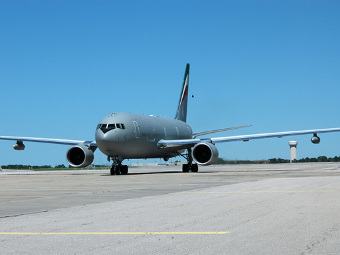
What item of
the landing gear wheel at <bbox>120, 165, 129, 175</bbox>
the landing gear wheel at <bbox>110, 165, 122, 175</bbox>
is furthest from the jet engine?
the landing gear wheel at <bbox>110, 165, 122, 175</bbox>

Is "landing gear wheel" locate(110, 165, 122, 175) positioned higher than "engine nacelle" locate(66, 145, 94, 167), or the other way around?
"engine nacelle" locate(66, 145, 94, 167)

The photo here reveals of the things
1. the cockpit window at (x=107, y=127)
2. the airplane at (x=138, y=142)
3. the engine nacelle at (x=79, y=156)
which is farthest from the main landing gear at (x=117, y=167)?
the engine nacelle at (x=79, y=156)

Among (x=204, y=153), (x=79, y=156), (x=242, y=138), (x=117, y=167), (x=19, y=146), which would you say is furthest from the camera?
(x=19, y=146)

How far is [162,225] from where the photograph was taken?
956 centimetres

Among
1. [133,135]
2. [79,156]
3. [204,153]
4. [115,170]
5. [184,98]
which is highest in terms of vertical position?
[184,98]

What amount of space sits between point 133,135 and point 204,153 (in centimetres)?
Result: 621

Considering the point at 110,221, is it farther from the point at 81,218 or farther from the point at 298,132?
the point at 298,132

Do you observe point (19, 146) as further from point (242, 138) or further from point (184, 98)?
point (184, 98)

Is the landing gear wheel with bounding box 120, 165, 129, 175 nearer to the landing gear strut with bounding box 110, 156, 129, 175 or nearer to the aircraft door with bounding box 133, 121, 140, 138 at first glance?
the landing gear strut with bounding box 110, 156, 129, 175

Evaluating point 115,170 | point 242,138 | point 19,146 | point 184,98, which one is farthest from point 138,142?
point 184,98

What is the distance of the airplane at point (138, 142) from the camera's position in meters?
38.9

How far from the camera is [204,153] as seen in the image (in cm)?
4341

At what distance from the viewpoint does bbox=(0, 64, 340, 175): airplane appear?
38875mm

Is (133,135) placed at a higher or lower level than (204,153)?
higher
